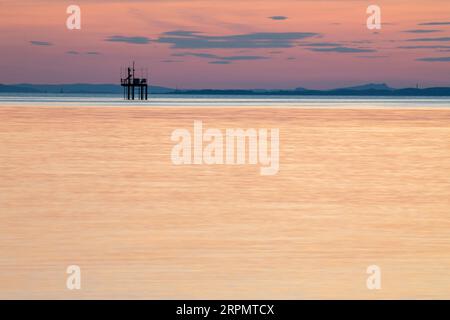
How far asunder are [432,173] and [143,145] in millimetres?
12104

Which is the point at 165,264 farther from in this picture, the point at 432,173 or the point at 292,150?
the point at 292,150

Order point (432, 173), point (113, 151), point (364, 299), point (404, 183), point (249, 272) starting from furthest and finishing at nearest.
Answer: point (113, 151)
point (432, 173)
point (404, 183)
point (249, 272)
point (364, 299)

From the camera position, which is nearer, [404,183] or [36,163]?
[404,183]

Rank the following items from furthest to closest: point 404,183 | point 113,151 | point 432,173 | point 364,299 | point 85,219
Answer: point 113,151, point 432,173, point 404,183, point 85,219, point 364,299

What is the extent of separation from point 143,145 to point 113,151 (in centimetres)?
272

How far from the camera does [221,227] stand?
13.6 m

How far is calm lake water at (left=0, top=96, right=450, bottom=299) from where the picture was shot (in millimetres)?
9789

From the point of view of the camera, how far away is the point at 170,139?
113 ft

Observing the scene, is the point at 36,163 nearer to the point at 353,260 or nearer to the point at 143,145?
the point at 143,145

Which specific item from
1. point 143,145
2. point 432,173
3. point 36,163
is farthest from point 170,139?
point 432,173

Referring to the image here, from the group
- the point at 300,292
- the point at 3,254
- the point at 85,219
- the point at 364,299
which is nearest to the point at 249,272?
the point at 300,292

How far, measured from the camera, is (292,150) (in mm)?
29656

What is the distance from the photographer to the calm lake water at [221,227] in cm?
979
